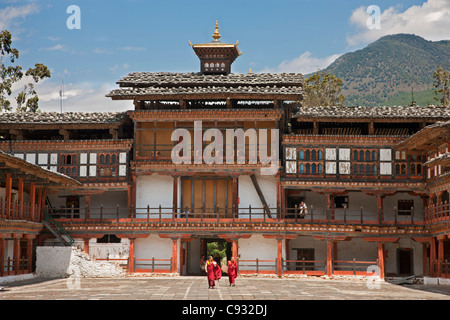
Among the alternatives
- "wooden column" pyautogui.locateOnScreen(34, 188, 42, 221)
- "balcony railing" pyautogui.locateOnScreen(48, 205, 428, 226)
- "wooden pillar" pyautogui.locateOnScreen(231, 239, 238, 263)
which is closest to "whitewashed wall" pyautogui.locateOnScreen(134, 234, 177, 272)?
"balcony railing" pyautogui.locateOnScreen(48, 205, 428, 226)

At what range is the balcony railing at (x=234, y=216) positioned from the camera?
40.3m

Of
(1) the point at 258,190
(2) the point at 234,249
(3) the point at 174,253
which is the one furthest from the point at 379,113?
(3) the point at 174,253

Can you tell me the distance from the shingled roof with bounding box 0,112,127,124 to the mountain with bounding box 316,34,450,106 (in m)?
113

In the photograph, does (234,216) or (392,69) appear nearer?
(234,216)

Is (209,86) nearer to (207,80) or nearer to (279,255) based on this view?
(207,80)

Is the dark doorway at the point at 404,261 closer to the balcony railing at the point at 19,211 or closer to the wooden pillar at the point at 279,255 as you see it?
the wooden pillar at the point at 279,255

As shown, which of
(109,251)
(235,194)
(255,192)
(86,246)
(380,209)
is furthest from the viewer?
(255,192)

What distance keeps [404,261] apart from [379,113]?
9453 mm

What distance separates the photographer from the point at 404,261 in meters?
43.5

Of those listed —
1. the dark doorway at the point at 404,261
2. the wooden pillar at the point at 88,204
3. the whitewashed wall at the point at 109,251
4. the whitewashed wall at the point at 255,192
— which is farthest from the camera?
the dark doorway at the point at 404,261

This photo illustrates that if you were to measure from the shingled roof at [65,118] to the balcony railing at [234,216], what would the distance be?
5382mm

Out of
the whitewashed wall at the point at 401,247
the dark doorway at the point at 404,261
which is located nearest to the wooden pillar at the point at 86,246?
the whitewashed wall at the point at 401,247

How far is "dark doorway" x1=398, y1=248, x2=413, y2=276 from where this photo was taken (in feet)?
142

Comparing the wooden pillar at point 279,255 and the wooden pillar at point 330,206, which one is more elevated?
the wooden pillar at point 330,206
